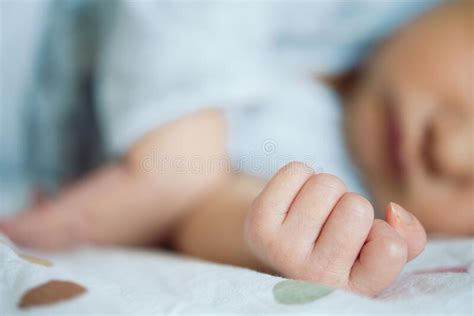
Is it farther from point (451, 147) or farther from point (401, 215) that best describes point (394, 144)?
point (401, 215)

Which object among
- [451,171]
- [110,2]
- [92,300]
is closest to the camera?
[92,300]

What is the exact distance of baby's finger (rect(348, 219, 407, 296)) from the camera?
30cm

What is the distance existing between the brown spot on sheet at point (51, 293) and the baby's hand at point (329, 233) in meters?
0.10

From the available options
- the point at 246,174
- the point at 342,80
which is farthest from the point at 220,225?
the point at 342,80

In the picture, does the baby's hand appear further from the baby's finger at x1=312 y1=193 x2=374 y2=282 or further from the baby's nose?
the baby's nose

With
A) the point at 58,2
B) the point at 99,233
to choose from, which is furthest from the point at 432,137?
the point at 58,2

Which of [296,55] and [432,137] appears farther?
[296,55]

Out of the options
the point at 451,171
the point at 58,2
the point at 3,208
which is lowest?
the point at 3,208

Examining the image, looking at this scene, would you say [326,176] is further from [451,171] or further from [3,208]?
[3,208]

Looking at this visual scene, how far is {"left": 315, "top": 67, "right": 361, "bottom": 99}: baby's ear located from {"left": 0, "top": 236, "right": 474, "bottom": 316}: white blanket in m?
0.39

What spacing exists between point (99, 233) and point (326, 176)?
0.30 metres

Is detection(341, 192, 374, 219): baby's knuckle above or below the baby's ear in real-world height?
below

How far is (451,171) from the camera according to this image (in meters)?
0.52
